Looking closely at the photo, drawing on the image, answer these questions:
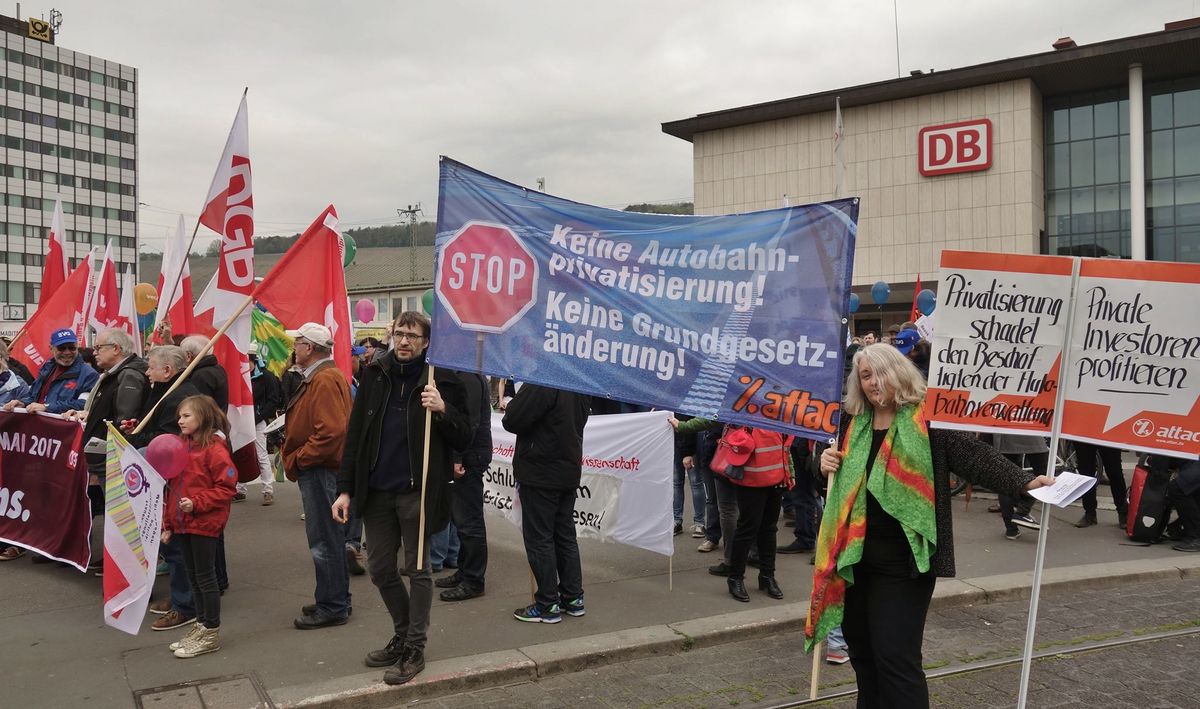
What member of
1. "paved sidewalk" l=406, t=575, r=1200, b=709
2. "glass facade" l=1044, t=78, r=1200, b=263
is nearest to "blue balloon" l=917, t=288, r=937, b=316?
"paved sidewalk" l=406, t=575, r=1200, b=709

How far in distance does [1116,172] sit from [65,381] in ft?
114

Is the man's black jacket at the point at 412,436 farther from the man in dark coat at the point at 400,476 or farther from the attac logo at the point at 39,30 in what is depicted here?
the attac logo at the point at 39,30

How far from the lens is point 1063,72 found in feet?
105

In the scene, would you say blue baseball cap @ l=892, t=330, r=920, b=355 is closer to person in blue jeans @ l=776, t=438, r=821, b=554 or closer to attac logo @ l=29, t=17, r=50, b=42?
person in blue jeans @ l=776, t=438, r=821, b=554

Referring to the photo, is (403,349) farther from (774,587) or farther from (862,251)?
(862,251)

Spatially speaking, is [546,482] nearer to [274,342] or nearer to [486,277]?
[486,277]

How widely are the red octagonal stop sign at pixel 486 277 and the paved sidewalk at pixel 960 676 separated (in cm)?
214

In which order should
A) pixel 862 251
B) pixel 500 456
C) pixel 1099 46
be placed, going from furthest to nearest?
pixel 862 251 < pixel 1099 46 < pixel 500 456

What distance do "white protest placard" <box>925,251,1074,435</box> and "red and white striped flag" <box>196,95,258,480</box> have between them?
492 centimetres

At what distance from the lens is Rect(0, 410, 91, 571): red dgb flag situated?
7.50 metres

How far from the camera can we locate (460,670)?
529cm

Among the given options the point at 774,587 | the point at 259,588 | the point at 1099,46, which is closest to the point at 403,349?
the point at 259,588

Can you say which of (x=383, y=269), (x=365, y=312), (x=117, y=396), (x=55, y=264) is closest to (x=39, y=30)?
(x=383, y=269)

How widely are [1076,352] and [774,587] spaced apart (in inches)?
127
